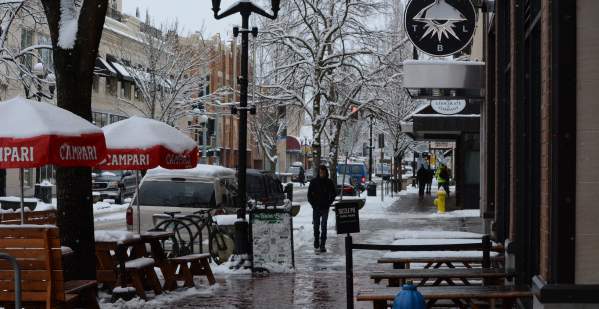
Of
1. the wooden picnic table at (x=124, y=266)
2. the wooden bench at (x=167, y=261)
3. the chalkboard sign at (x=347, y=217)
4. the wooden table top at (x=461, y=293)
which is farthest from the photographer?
the wooden bench at (x=167, y=261)

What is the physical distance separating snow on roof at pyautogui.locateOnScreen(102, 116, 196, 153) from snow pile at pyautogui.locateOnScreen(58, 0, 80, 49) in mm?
2770

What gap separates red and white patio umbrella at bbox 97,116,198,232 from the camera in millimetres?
12930

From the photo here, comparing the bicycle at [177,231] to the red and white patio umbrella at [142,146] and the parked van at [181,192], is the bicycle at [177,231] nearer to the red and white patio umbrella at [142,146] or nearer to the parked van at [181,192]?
the parked van at [181,192]

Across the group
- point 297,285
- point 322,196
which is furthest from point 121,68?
point 297,285

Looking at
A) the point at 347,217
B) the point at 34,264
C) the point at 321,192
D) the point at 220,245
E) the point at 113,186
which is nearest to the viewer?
the point at 34,264

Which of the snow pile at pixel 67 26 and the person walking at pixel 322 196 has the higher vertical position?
the snow pile at pixel 67 26

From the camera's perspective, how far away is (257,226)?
48.9ft

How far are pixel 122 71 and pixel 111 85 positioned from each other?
2736 millimetres

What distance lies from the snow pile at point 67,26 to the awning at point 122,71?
151 feet

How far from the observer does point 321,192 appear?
738 inches

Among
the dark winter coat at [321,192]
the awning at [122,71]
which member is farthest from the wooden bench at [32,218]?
the awning at [122,71]

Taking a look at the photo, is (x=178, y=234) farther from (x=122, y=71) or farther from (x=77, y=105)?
(x=122, y=71)

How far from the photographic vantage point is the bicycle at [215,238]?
15.9 meters

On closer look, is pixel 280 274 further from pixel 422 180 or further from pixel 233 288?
pixel 422 180
